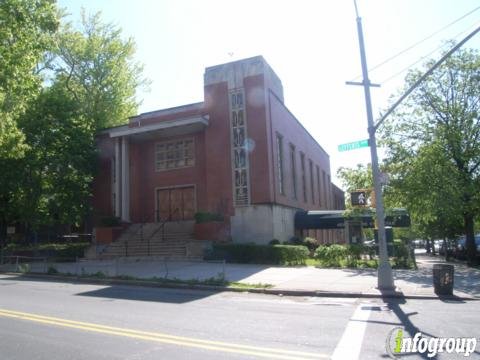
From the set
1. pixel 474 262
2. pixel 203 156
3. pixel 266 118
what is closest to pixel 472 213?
pixel 474 262

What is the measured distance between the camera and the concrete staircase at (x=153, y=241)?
25.0m

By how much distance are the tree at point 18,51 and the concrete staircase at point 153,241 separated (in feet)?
24.3

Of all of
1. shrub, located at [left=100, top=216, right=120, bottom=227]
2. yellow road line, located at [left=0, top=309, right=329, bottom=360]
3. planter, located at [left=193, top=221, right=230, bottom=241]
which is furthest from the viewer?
shrub, located at [left=100, top=216, right=120, bottom=227]

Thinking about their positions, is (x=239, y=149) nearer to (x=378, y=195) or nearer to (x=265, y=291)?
(x=378, y=195)

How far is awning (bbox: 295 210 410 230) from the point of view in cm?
2636

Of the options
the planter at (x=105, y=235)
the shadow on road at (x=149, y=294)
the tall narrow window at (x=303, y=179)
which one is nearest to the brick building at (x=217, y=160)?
the planter at (x=105, y=235)

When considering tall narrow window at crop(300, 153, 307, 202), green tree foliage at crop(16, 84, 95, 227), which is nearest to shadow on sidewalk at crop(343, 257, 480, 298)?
tall narrow window at crop(300, 153, 307, 202)

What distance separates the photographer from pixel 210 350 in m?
6.58

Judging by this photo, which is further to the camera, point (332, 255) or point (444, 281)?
point (332, 255)

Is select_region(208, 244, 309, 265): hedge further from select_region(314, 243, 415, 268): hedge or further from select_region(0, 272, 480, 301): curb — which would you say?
select_region(0, 272, 480, 301): curb

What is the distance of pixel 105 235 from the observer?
90.6ft

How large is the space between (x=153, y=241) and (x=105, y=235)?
3.15 meters

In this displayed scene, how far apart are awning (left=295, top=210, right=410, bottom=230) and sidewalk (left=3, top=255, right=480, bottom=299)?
24.4 ft

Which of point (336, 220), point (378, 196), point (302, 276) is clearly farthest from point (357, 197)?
point (336, 220)
